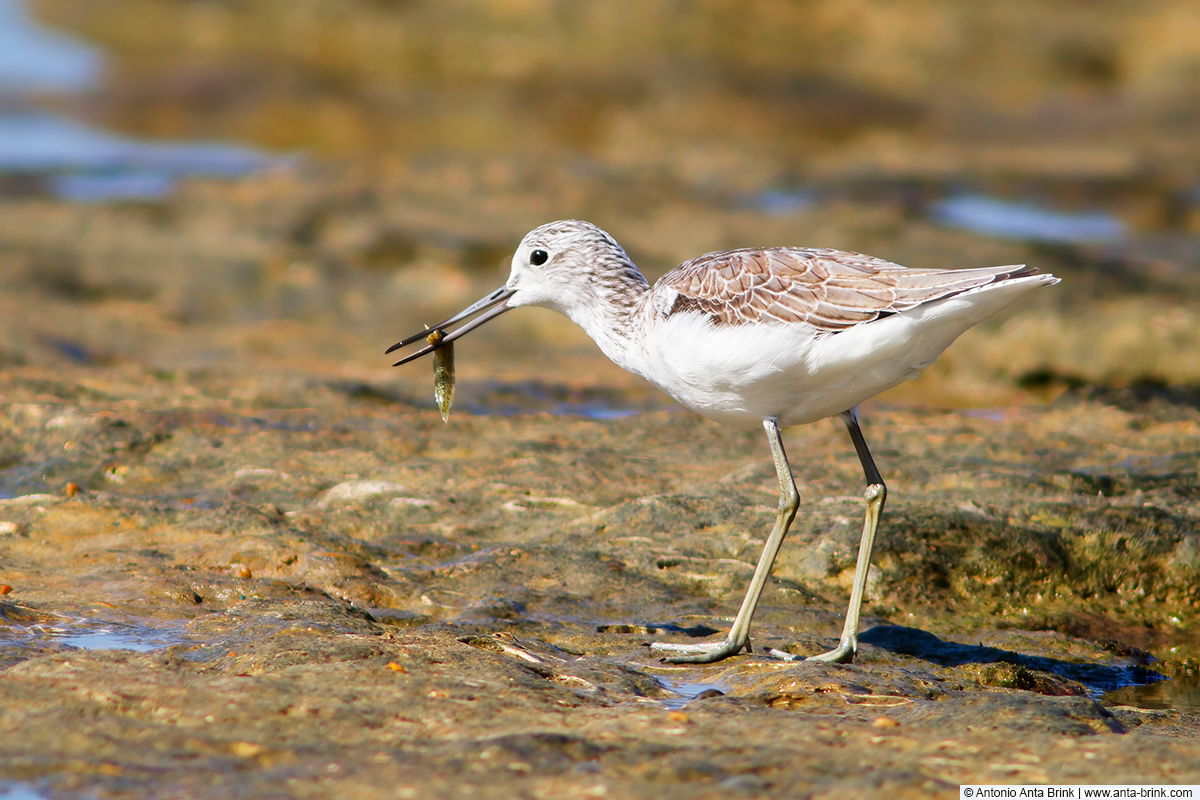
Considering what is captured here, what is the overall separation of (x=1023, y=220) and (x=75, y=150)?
13.7 meters

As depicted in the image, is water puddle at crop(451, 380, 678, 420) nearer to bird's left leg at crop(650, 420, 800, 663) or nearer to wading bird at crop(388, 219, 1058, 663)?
wading bird at crop(388, 219, 1058, 663)

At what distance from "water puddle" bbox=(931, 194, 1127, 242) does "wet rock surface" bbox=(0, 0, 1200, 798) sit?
1.15 feet

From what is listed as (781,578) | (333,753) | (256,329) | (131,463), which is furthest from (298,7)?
(333,753)

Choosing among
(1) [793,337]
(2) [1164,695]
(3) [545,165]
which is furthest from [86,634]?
(3) [545,165]

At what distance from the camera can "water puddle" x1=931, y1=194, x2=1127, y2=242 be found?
47.4ft

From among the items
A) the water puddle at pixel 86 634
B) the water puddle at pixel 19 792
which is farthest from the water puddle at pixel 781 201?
the water puddle at pixel 19 792

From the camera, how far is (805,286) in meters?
5.41

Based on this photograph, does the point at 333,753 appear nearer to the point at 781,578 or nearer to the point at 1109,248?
the point at 781,578

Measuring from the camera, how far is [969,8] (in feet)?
71.9

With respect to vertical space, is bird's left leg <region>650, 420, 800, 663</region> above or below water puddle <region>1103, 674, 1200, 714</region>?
above

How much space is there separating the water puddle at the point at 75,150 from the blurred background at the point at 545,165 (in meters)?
0.09

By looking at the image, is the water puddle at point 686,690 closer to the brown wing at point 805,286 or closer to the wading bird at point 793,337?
the wading bird at point 793,337

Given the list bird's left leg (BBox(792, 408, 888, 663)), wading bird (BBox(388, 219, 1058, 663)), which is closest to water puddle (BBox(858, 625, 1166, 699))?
bird's left leg (BBox(792, 408, 888, 663))

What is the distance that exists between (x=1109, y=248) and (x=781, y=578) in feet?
31.3
